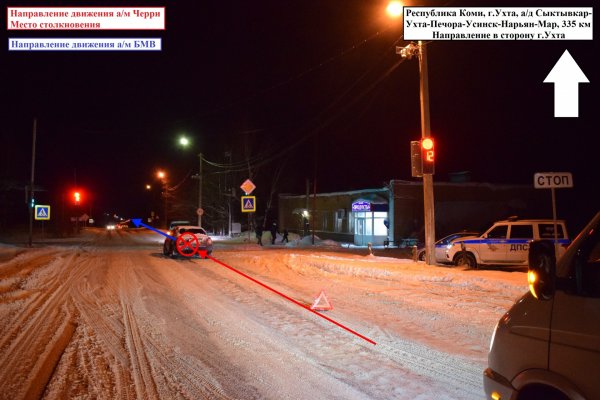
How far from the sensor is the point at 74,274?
622 inches

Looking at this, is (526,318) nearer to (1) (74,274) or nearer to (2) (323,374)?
(2) (323,374)

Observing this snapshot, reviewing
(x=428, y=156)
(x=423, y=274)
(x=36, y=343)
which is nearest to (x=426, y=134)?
(x=428, y=156)

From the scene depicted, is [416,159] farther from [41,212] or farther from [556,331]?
[41,212]

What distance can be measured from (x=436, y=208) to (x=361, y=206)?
588 cm

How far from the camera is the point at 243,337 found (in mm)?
7742

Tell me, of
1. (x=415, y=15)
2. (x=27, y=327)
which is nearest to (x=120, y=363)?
(x=27, y=327)

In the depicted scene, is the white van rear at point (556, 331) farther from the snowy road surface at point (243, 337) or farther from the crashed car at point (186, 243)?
the crashed car at point (186, 243)

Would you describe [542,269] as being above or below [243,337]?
above

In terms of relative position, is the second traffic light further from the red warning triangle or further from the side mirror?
the side mirror

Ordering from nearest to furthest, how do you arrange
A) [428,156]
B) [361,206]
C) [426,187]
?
[428,156] < [426,187] < [361,206]

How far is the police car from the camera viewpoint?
17391mm

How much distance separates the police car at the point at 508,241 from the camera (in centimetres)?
1739

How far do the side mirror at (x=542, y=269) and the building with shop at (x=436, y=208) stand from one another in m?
32.8

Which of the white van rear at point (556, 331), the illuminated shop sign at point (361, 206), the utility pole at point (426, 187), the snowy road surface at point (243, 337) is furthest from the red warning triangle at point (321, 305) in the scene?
the illuminated shop sign at point (361, 206)
